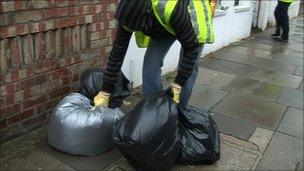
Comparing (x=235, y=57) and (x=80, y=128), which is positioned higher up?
(x=80, y=128)

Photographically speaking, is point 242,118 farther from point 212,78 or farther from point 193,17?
point 193,17

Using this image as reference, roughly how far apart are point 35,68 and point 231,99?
250cm

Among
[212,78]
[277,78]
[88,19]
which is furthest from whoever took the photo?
[277,78]

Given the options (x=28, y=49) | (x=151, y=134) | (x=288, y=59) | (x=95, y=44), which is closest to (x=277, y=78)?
(x=288, y=59)

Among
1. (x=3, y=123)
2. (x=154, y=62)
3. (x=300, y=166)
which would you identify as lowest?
(x=300, y=166)

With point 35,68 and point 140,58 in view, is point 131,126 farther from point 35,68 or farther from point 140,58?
point 140,58

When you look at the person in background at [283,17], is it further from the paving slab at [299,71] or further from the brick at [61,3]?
the brick at [61,3]

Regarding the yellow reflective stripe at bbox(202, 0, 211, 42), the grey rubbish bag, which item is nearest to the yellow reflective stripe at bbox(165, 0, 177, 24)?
the yellow reflective stripe at bbox(202, 0, 211, 42)

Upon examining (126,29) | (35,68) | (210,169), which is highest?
(126,29)

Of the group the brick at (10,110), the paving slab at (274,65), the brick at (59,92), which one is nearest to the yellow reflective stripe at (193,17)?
the brick at (59,92)

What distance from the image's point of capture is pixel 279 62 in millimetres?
7094

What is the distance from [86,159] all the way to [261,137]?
5.74 feet

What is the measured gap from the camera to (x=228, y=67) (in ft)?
21.1

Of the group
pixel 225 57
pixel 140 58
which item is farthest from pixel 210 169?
pixel 225 57
